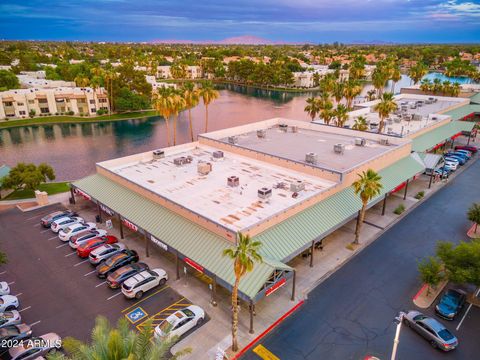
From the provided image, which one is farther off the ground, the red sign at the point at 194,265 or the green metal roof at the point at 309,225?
the green metal roof at the point at 309,225

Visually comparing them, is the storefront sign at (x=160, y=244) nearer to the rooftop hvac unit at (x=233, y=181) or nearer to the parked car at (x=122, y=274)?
the parked car at (x=122, y=274)

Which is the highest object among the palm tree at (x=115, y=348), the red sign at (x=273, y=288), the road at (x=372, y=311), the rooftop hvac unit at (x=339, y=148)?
Answer: the rooftop hvac unit at (x=339, y=148)

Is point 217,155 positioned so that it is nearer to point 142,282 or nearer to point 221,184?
point 221,184

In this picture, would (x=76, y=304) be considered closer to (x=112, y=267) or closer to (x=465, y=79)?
(x=112, y=267)

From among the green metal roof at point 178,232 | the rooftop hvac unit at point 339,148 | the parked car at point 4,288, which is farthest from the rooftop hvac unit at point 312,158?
the parked car at point 4,288

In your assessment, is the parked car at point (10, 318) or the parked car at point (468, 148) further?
the parked car at point (468, 148)

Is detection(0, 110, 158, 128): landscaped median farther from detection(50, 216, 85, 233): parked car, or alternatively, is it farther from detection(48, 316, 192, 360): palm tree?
detection(48, 316, 192, 360): palm tree
